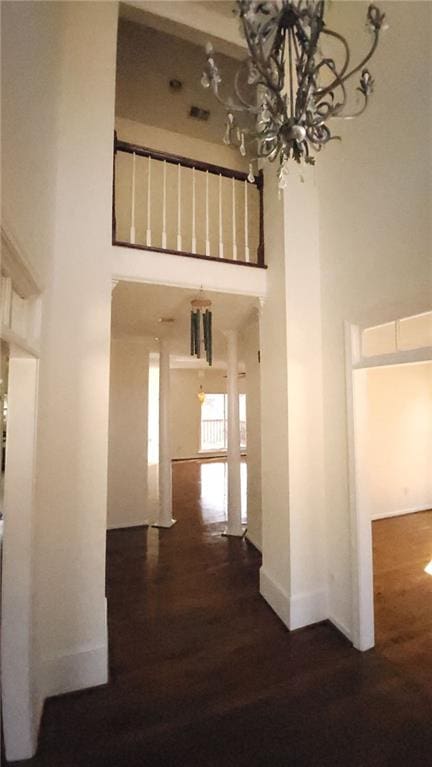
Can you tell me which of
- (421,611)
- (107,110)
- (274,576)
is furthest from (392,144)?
(421,611)

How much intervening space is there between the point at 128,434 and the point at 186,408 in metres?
5.51

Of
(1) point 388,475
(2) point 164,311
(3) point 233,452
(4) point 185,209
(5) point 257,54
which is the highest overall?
(4) point 185,209

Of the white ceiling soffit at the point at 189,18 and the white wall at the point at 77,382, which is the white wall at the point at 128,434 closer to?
the white wall at the point at 77,382

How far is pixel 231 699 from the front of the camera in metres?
1.93

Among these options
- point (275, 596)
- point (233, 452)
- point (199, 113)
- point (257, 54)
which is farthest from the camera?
point (233, 452)

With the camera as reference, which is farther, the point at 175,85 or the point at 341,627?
the point at 175,85

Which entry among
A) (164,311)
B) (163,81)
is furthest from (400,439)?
(163,81)

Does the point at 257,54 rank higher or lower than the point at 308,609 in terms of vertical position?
higher

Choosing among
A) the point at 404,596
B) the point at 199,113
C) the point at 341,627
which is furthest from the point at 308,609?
the point at 199,113

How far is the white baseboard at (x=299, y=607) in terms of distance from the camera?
8.25 feet

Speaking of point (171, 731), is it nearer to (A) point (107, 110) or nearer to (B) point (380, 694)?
(B) point (380, 694)

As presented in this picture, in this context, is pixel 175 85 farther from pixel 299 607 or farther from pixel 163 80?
pixel 299 607

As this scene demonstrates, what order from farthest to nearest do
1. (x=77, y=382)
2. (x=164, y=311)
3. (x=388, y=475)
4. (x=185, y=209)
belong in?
(x=388, y=475) < (x=185, y=209) < (x=164, y=311) < (x=77, y=382)

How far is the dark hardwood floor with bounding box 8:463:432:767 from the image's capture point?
1639mm
